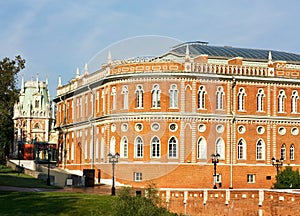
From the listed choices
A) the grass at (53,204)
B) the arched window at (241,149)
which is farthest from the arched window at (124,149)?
the grass at (53,204)

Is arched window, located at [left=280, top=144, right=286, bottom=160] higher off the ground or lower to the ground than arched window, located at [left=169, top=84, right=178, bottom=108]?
lower

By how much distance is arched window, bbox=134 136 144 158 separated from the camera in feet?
208

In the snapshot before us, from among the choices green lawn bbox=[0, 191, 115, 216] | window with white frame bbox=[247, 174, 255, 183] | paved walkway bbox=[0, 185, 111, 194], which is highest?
window with white frame bbox=[247, 174, 255, 183]

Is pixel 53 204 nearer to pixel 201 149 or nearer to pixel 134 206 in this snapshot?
pixel 134 206

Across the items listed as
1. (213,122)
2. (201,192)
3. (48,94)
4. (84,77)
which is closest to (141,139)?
(213,122)

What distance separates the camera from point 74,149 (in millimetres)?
77625

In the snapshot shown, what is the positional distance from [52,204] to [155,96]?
74.9ft

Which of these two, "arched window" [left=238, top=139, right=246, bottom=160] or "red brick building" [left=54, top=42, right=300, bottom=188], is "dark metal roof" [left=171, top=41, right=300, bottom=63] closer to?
"red brick building" [left=54, top=42, right=300, bottom=188]

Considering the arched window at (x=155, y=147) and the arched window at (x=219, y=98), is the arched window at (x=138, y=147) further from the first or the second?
the arched window at (x=219, y=98)

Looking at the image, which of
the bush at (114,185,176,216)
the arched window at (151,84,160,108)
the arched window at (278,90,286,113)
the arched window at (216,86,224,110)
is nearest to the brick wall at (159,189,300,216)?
the bush at (114,185,176,216)

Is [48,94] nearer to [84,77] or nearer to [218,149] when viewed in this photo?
[84,77]

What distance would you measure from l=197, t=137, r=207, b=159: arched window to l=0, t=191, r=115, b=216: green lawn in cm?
1838

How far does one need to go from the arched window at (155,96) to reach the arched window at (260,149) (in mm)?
10624

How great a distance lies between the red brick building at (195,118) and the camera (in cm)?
6316
